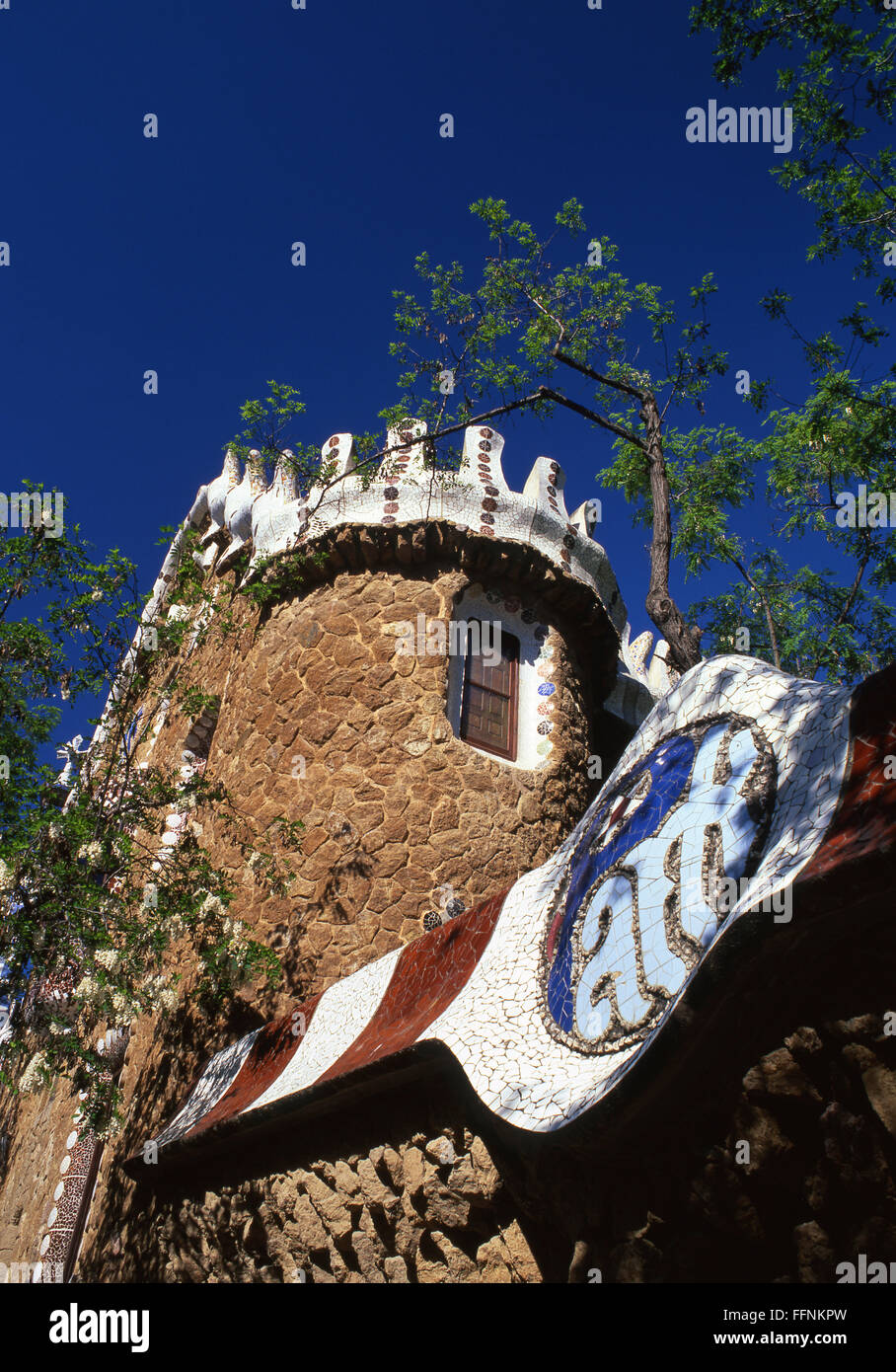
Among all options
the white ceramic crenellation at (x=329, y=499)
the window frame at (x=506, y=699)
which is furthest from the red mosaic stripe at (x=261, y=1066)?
the white ceramic crenellation at (x=329, y=499)

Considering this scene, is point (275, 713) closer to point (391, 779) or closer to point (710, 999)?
point (391, 779)

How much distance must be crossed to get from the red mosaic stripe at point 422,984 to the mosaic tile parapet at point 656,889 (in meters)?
0.01

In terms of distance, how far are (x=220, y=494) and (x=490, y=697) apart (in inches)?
147

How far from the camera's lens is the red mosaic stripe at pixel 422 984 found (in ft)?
12.1

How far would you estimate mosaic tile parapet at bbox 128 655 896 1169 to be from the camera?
7.70ft

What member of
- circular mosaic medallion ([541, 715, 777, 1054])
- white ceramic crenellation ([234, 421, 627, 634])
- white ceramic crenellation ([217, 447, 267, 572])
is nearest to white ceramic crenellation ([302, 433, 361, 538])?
white ceramic crenellation ([234, 421, 627, 634])

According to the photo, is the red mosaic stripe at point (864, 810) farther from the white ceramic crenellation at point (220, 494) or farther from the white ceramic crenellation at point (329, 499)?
the white ceramic crenellation at point (220, 494)

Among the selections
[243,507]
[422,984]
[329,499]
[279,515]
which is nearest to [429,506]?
[329,499]

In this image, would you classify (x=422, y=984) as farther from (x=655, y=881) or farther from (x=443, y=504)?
(x=443, y=504)

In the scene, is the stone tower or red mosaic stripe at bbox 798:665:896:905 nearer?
red mosaic stripe at bbox 798:665:896:905

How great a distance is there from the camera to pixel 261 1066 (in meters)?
4.70

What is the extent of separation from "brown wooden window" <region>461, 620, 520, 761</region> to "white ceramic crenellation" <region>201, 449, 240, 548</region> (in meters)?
3.07

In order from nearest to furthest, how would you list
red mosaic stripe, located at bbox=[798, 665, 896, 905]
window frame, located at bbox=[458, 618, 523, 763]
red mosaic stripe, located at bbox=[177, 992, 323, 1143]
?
red mosaic stripe, located at bbox=[798, 665, 896, 905] < red mosaic stripe, located at bbox=[177, 992, 323, 1143] < window frame, located at bbox=[458, 618, 523, 763]

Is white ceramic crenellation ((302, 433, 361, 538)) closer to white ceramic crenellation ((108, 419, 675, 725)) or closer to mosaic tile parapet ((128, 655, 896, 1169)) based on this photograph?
white ceramic crenellation ((108, 419, 675, 725))
